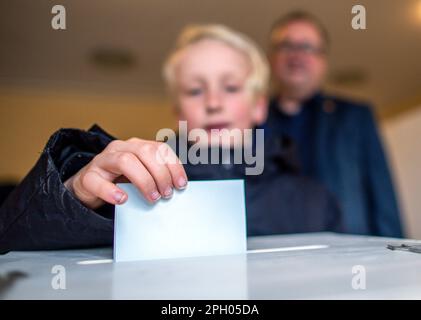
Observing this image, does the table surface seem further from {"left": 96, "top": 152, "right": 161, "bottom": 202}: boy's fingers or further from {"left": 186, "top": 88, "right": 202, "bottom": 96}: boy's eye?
{"left": 186, "top": 88, "right": 202, "bottom": 96}: boy's eye

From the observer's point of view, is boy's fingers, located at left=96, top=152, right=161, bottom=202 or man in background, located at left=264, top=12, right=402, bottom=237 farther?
man in background, located at left=264, top=12, right=402, bottom=237

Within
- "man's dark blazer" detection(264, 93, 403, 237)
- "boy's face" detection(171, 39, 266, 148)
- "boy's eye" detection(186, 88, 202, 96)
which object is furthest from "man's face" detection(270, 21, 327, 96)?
"boy's eye" detection(186, 88, 202, 96)

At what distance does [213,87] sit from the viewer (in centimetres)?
79

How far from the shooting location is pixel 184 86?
0.88m

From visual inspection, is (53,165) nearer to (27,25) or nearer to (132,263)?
(132,263)

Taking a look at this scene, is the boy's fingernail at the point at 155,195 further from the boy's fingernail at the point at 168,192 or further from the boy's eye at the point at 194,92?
the boy's eye at the point at 194,92

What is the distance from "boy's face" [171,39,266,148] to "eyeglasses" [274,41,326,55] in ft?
1.47

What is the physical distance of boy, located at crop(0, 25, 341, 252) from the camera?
1.08 ft

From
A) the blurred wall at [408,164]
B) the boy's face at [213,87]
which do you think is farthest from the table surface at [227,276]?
the blurred wall at [408,164]

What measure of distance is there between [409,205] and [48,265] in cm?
196

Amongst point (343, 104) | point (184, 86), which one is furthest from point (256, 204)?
point (343, 104)

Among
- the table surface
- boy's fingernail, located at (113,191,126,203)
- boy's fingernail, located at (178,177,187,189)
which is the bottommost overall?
the table surface

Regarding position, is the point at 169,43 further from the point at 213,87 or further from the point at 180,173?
the point at 180,173

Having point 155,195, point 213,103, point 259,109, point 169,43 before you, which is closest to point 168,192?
point 155,195
